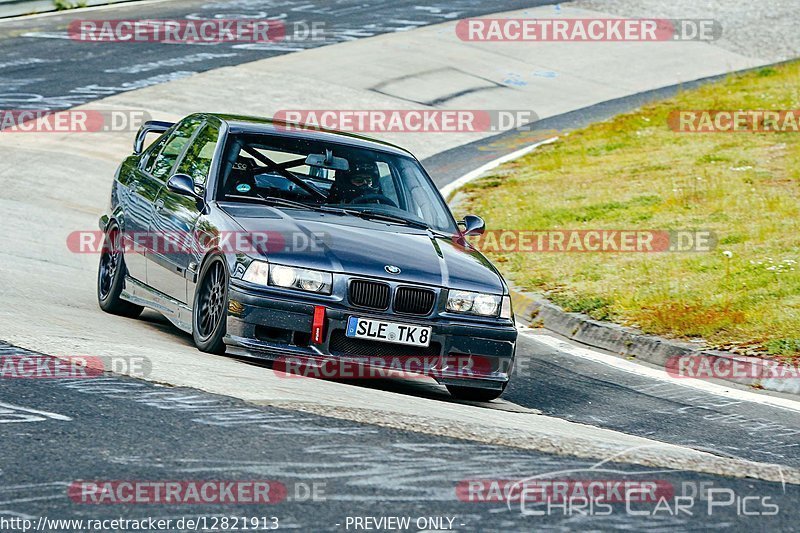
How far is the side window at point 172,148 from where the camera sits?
10.1 m

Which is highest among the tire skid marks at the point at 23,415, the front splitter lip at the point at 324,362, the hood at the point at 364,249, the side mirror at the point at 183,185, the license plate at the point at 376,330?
the side mirror at the point at 183,185

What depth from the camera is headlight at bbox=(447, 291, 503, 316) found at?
8.16m

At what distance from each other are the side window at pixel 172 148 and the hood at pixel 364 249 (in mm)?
1492

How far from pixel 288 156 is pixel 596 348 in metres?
3.27

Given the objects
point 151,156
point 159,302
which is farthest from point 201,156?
point 151,156

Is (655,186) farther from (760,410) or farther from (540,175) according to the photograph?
(760,410)

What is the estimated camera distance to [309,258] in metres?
8.00

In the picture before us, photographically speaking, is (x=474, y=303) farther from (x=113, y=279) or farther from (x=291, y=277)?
(x=113, y=279)

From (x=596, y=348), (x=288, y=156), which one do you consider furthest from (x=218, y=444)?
(x=596, y=348)

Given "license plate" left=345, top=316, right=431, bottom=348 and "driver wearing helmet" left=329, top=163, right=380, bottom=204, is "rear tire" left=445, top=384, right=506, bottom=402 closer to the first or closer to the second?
"license plate" left=345, top=316, right=431, bottom=348

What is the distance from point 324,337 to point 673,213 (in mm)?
8509

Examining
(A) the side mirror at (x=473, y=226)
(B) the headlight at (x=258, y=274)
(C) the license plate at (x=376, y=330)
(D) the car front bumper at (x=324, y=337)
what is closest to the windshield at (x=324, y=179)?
(A) the side mirror at (x=473, y=226)

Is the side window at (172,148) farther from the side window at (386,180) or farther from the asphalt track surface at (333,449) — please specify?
the asphalt track surface at (333,449)

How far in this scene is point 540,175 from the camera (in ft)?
64.1
